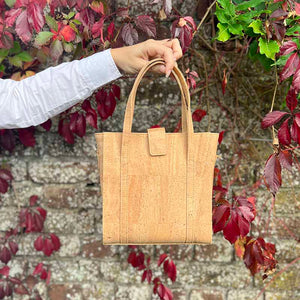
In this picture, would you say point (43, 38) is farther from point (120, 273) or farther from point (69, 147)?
point (120, 273)

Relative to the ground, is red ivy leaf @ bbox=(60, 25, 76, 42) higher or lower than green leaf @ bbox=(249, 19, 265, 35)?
higher

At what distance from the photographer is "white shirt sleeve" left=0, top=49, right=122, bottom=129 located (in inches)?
52.2

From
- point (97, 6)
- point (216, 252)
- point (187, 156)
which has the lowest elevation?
point (216, 252)

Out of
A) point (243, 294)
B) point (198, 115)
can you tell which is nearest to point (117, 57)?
point (198, 115)

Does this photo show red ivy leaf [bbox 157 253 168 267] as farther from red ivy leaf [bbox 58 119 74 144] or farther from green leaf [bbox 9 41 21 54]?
green leaf [bbox 9 41 21 54]

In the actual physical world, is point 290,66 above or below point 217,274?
above

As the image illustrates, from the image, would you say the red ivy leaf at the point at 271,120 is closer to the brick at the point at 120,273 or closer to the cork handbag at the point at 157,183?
the cork handbag at the point at 157,183

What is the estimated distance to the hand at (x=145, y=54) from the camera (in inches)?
49.9

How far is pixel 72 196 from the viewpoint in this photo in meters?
1.94

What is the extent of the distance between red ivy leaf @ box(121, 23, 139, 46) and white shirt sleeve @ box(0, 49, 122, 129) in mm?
246

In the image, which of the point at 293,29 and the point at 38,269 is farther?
the point at 38,269

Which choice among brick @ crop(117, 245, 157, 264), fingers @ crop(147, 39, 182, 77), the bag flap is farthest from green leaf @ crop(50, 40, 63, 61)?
brick @ crop(117, 245, 157, 264)

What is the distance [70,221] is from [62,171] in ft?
0.80

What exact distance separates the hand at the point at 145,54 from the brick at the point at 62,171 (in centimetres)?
71
